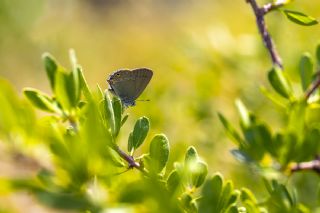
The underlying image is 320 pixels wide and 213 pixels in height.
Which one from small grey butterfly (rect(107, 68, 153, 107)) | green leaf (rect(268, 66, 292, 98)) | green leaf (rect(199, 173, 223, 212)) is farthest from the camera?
green leaf (rect(268, 66, 292, 98))

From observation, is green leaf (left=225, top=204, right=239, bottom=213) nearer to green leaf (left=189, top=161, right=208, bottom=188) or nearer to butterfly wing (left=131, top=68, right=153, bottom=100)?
green leaf (left=189, top=161, right=208, bottom=188)

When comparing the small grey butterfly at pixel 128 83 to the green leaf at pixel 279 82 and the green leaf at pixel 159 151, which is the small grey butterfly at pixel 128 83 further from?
the green leaf at pixel 279 82

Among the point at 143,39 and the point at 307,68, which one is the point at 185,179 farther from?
the point at 143,39

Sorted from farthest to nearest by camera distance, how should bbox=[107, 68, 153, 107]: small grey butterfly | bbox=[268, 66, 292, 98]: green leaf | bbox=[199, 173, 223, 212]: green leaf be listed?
1. bbox=[268, 66, 292, 98]: green leaf
2. bbox=[107, 68, 153, 107]: small grey butterfly
3. bbox=[199, 173, 223, 212]: green leaf

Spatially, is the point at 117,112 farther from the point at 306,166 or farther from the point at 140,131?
the point at 306,166

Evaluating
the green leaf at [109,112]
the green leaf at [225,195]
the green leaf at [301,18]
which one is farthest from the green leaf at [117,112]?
the green leaf at [301,18]

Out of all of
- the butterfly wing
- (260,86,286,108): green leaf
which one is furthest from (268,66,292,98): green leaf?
the butterfly wing

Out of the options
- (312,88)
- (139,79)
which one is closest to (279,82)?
(312,88)
